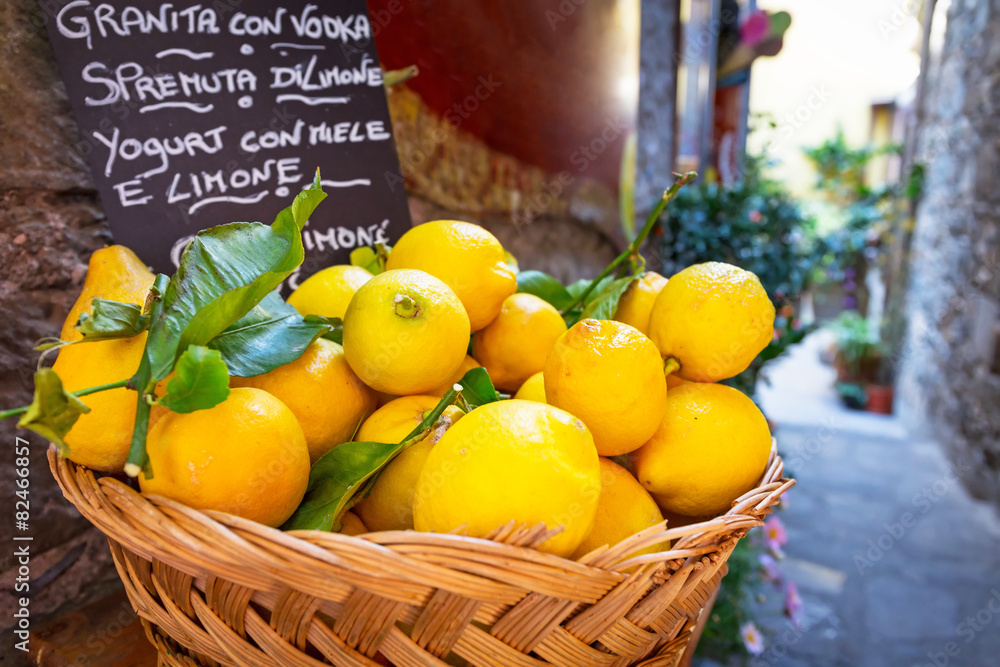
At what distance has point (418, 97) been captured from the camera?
151 centimetres

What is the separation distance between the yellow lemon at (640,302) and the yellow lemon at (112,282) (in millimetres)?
665

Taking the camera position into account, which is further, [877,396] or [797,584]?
[877,396]

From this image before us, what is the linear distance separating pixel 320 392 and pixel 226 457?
17 cm

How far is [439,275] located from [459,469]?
0.34 m

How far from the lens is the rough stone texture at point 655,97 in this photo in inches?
109

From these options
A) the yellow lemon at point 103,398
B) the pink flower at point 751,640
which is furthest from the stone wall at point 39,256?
the pink flower at point 751,640

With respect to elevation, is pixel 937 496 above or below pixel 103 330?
below

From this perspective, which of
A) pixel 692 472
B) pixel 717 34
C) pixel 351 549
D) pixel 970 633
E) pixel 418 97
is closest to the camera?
pixel 351 549

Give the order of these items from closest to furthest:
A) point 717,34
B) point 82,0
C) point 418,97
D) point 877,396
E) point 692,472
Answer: point 692,472
point 82,0
point 418,97
point 717,34
point 877,396

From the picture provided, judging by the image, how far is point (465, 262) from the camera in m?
0.87

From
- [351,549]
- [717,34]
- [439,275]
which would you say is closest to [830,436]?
[717,34]

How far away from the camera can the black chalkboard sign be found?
100 cm

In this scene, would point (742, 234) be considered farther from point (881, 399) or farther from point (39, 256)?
point (881, 399)

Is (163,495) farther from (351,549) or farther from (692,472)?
(692,472)
